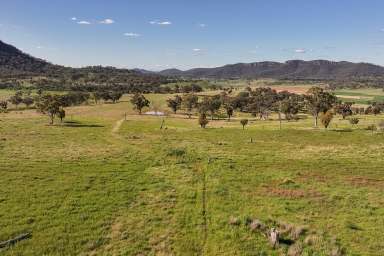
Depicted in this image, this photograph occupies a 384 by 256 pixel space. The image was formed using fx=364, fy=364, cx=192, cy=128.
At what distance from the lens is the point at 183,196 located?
34.0 m

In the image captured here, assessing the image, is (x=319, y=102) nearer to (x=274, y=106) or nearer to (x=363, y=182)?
(x=363, y=182)

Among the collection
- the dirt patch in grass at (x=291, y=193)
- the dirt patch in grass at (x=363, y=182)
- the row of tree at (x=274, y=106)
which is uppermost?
the row of tree at (x=274, y=106)

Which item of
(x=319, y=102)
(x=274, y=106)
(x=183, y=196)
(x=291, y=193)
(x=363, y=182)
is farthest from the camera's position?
(x=274, y=106)

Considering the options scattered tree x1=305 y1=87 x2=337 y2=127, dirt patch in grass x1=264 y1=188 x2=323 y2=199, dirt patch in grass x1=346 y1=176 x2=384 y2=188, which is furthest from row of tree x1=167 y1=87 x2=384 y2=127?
dirt patch in grass x1=264 y1=188 x2=323 y2=199

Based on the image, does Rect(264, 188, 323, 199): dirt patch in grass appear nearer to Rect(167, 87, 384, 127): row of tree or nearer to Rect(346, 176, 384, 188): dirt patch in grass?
Rect(346, 176, 384, 188): dirt patch in grass

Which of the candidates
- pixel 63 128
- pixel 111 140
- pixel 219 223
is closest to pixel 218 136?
pixel 111 140

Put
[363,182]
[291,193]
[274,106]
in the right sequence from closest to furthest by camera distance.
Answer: [291,193] → [363,182] → [274,106]

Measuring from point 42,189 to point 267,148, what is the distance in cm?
4058

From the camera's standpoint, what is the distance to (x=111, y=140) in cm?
7000

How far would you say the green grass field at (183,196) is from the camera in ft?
79.4

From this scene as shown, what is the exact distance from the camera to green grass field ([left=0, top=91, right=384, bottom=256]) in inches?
953

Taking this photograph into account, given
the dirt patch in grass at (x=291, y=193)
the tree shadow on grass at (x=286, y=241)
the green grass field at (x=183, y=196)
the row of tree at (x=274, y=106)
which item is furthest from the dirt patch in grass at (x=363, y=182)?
the row of tree at (x=274, y=106)

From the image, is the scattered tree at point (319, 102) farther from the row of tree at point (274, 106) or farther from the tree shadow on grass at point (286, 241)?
the tree shadow on grass at point (286, 241)

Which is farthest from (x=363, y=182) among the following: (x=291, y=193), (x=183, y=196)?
(x=183, y=196)
